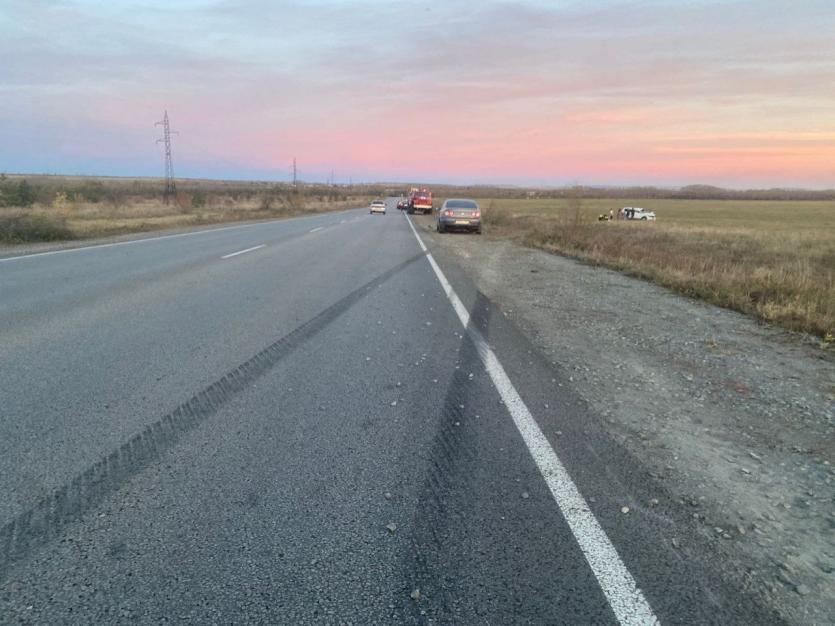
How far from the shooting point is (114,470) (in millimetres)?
3350

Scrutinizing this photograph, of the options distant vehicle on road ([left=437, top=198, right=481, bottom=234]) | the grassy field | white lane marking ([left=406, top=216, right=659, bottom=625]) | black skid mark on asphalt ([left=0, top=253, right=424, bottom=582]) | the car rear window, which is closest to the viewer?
white lane marking ([left=406, top=216, right=659, bottom=625])

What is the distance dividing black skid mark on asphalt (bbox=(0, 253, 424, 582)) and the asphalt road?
0.05ft

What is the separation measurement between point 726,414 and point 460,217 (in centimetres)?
2227

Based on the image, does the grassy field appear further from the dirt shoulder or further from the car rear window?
the car rear window

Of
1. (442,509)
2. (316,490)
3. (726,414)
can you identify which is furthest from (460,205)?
(442,509)

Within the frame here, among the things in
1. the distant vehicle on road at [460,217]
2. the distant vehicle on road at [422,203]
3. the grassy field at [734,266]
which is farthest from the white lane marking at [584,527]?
the distant vehicle on road at [422,203]

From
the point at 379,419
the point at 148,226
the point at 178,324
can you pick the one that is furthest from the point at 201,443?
the point at 148,226

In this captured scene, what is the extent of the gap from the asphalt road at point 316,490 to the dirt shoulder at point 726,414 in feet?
0.74

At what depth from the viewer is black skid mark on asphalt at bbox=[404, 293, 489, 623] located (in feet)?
7.80

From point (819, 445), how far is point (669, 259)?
1369 cm

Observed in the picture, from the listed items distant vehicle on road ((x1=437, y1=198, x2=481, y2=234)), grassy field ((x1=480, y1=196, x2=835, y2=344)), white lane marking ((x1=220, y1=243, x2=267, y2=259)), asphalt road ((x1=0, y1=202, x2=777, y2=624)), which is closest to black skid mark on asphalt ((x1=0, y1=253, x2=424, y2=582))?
asphalt road ((x1=0, y1=202, x2=777, y2=624))

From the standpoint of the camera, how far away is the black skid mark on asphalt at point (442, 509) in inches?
93.6

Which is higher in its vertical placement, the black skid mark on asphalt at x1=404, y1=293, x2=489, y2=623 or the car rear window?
the car rear window

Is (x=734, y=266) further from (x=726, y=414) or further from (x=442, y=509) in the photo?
(x=442, y=509)
